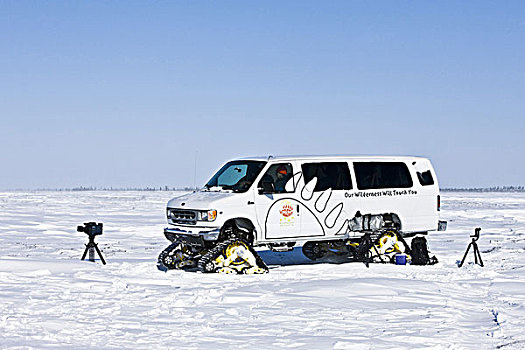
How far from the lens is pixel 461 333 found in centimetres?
717

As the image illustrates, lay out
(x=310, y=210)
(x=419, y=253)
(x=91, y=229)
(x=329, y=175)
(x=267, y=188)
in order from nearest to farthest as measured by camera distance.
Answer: (x=267, y=188), (x=91, y=229), (x=310, y=210), (x=329, y=175), (x=419, y=253)

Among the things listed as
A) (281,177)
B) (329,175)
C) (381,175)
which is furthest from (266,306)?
(381,175)

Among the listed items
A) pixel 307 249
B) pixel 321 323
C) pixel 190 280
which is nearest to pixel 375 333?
pixel 321 323

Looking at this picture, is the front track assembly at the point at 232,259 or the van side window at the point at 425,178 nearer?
the front track assembly at the point at 232,259

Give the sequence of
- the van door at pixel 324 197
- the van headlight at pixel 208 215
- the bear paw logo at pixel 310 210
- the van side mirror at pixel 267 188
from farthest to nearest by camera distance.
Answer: the van door at pixel 324 197
the bear paw logo at pixel 310 210
the van side mirror at pixel 267 188
the van headlight at pixel 208 215

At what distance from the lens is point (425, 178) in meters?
14.3

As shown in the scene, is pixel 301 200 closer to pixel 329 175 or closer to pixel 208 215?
pixel 329 175

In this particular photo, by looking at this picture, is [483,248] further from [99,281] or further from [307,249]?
[99,281]

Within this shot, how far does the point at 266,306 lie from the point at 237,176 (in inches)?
182

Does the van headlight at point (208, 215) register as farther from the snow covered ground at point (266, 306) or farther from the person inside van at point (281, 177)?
the person inside van at point (281, 177)

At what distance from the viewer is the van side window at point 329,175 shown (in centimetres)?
1301

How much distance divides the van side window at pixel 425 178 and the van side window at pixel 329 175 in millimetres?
1847

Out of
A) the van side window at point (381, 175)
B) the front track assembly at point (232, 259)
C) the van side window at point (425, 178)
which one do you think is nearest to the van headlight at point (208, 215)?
the front track assembly at point (232, 259)

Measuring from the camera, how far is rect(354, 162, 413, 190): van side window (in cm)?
1355
